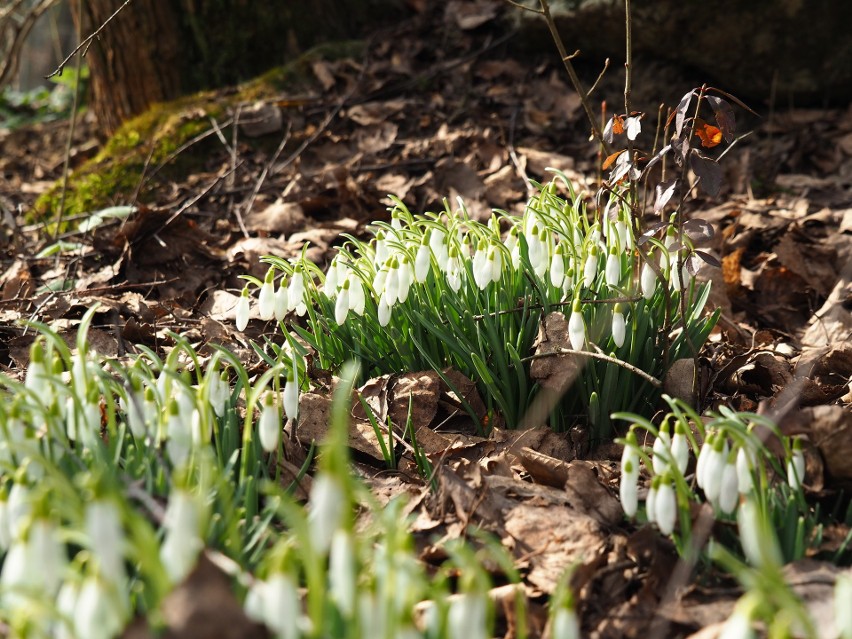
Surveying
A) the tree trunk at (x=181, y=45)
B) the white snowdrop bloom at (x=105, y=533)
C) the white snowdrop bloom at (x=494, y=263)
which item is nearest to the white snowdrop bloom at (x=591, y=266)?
A: the white snowdrop bloom at (x=494, y=263)

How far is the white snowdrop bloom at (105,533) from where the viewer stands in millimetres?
1180

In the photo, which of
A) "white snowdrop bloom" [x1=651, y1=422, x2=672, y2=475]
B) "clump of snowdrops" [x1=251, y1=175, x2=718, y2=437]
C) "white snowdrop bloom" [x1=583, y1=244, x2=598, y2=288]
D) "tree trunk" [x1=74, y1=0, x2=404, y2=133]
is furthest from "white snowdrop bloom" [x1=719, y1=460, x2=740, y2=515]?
"tree trunk" [x1=74, y1=0, x2=404, y2=133]

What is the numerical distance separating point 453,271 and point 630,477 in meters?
1.02

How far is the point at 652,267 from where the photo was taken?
8.07 feet

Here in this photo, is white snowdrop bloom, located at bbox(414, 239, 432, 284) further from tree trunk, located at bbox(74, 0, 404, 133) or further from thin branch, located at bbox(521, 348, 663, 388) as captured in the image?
tree trunk, located at bbox(74, 0, 404, 133)

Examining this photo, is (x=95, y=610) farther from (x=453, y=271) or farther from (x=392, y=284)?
(x=453, y=271)

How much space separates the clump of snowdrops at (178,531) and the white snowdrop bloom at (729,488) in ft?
1.44

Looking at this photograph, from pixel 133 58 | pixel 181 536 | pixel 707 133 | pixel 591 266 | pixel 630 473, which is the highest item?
pixel 133 58

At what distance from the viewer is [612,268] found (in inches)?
97.3

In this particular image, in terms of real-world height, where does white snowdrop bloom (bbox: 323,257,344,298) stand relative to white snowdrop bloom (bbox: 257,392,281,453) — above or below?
above

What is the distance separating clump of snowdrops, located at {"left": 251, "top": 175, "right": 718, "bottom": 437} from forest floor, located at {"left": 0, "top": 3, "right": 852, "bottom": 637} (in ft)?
0.44

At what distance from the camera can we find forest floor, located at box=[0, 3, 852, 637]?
1.97 metres

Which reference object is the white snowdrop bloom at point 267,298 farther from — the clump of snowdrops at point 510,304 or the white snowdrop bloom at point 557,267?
the white snowdrop bloom at point 557,267

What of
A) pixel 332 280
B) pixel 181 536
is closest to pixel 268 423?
pixel 181 536
